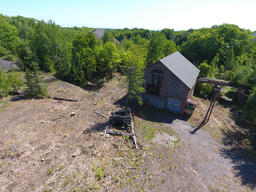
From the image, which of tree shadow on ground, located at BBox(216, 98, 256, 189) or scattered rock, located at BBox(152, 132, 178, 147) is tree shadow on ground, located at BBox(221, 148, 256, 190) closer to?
tree shadow on ground, located at BBox(216, 98, 256, 189)

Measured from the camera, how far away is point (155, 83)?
20812mm

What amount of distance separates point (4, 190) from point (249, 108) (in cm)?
2728

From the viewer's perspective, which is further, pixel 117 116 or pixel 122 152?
pixel 117 116

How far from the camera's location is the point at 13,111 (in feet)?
55.1

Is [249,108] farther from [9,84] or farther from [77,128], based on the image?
[9,84]

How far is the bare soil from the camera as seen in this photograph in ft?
30.8

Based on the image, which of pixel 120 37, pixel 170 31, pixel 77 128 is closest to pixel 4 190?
pixel 77 128

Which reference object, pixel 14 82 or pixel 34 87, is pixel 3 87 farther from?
pixel 34 87

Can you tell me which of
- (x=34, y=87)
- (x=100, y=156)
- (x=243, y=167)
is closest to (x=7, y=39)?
(x=34, y=87)

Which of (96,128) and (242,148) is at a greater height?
(96,128)

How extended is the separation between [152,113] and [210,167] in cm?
987

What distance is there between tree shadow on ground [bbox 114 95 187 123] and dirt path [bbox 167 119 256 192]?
343cm

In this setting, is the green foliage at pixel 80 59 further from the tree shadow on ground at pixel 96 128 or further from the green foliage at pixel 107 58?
the tree shadow on ground at pixel 96 128

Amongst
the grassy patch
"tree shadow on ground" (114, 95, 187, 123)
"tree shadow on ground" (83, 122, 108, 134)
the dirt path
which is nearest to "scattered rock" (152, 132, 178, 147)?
the grassy patch
